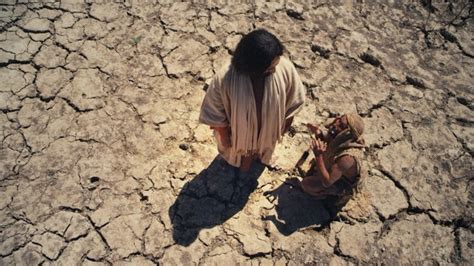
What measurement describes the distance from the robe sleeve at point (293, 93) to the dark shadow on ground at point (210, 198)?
2.60ft

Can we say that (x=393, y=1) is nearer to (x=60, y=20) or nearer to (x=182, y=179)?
(x=182, y=179)

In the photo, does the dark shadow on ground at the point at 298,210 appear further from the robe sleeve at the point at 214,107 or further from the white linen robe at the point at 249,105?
the robe sleeve at the point at 214,107

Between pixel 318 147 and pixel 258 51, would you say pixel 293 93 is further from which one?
pixel 258 51

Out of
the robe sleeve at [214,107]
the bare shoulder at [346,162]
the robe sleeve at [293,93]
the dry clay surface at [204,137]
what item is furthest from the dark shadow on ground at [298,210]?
the robe sleeve at [214,107]

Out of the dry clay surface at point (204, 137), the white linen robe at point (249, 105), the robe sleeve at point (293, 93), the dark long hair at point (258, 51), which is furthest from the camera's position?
the dry clay surface at point (204, 137)

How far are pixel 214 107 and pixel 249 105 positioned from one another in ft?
0.83

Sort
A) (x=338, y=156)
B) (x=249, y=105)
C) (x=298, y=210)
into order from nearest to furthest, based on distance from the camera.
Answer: (x=249, y=105) → (x=338, y=156) → (x=298, y=210)

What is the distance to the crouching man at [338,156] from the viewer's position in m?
2.48

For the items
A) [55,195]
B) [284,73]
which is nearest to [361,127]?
[284,73]

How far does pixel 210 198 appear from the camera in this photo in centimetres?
307

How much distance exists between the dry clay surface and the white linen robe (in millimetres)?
710

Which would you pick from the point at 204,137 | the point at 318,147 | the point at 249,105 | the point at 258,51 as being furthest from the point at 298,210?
the point at 258,51

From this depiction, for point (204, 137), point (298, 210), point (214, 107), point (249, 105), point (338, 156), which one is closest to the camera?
point (249, 105)

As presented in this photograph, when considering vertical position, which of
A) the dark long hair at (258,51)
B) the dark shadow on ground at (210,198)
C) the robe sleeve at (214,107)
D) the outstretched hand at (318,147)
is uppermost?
the dark long hair at (258,51)
